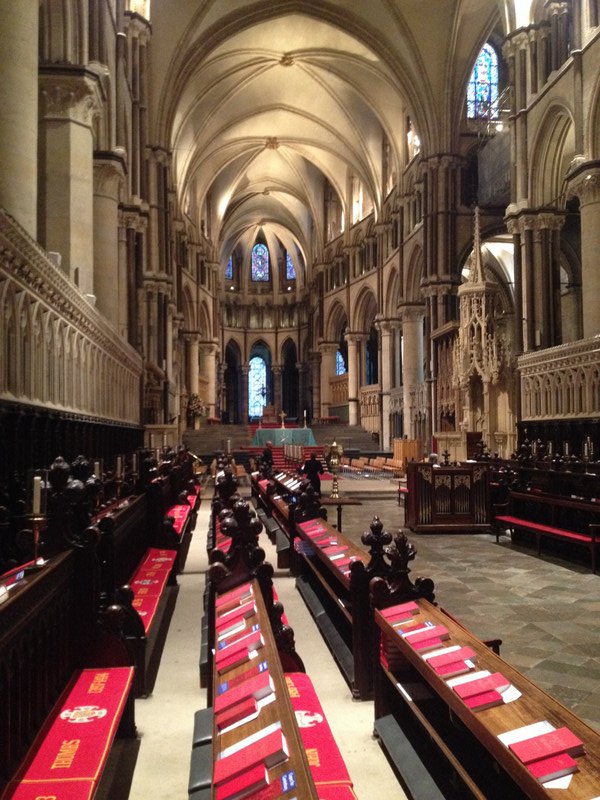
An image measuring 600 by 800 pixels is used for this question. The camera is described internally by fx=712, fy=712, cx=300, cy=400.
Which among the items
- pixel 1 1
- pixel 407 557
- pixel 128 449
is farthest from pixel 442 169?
pixel 407 557

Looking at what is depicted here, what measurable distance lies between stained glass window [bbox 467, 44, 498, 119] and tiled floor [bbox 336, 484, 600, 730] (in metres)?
19.1

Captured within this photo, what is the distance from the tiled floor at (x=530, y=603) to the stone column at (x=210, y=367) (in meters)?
30.4

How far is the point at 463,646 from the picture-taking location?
2.63 m

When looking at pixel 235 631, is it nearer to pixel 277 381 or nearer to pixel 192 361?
pixel 192 361

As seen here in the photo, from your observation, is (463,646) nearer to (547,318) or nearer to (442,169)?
(547,318)

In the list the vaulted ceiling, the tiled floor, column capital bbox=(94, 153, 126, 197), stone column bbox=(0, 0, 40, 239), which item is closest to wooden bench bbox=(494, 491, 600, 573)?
the tiled floor

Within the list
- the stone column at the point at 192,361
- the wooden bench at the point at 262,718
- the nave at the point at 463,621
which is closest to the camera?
the wooden bench at the point at 262,718

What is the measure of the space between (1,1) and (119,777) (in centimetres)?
745

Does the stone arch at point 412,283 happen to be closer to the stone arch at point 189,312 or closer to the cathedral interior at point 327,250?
the cathedral interior at point 327,250

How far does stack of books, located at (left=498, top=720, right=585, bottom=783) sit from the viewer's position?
1.71 m

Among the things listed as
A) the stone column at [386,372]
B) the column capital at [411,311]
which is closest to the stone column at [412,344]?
the column capital at [411,311]

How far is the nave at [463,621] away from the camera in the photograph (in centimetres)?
295

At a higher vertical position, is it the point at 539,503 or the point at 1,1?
the point at 1,1

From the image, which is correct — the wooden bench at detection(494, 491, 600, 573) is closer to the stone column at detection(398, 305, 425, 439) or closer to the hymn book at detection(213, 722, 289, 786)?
the hymn book at detection(213, 722, 289, 786)
